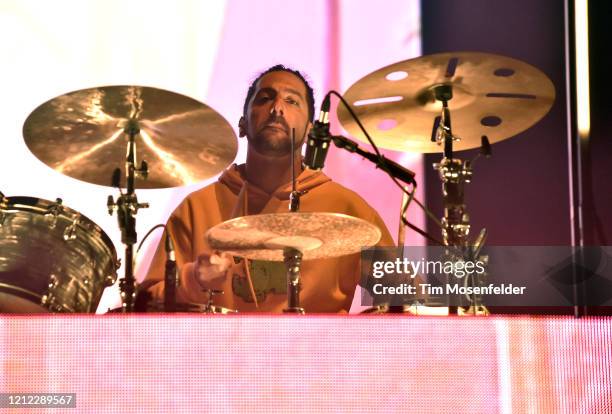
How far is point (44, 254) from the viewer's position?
8.48 ft

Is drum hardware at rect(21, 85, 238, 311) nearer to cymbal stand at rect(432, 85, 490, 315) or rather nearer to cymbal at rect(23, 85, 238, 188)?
cymbal at rect(23, 85, 238, 188)

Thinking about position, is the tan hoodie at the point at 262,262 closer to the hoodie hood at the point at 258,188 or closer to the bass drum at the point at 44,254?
the hoodie hood at the point at 258,188

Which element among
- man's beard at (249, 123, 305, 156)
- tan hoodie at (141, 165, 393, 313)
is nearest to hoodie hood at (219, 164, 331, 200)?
tan hoodie at (141, 165, 393, 313)

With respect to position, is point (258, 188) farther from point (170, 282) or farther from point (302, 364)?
point (302, 364)

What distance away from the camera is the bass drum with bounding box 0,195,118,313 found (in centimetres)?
254

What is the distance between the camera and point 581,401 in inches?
71.0

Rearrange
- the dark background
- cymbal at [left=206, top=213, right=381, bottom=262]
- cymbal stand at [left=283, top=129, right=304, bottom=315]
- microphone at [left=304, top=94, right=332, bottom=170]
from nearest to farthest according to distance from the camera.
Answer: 1. microphone at [left=304, top=94, right=332, bottom=170]
2. cymbal at [left=206, top=213, right=381, bottom=262]
3. cymbal stand at [left=283, top=129, right=304, bottom=315]
4. the dark background

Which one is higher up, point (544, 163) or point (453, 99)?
point (453, 99)

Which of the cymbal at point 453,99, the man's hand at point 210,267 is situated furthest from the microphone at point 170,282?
the cymbal at point 453,99

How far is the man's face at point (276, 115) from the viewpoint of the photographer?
323 cm

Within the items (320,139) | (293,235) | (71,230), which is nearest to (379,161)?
(320,139)

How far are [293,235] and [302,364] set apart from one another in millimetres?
578

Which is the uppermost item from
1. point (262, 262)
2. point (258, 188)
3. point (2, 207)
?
point (2, 207)

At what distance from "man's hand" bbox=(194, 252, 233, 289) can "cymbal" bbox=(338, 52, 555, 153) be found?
0.65 meters
